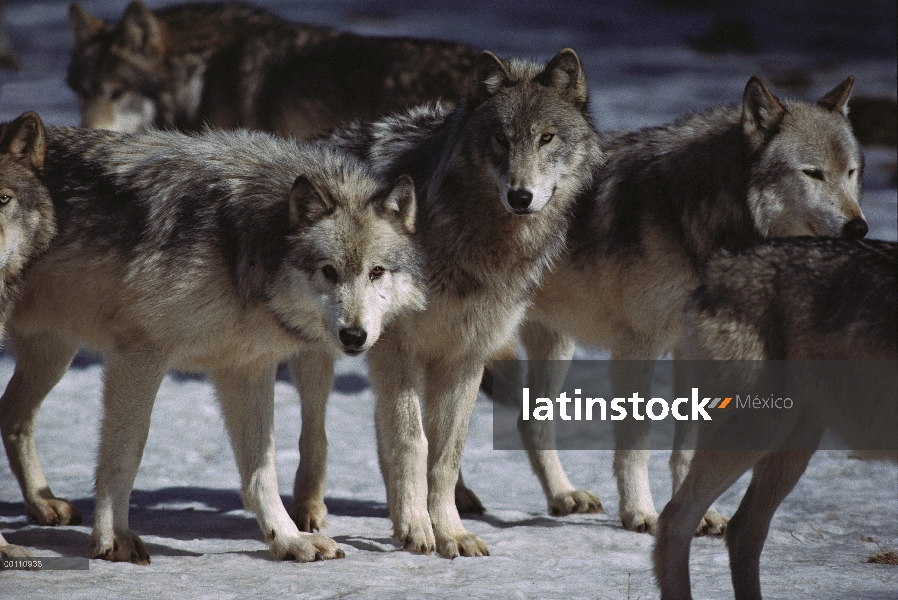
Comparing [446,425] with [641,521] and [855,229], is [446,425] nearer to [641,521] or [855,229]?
[641,521]

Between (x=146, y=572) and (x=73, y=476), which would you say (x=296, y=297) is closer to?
(x=146, y=572)

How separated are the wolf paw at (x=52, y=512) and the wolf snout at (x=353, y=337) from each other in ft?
6.66

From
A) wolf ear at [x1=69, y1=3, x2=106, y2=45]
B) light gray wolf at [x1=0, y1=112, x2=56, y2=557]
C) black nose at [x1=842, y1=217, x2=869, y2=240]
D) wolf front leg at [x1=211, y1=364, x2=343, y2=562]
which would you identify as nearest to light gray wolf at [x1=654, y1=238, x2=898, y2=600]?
black nose at [x1=842, y1=217, x2=869, y2=240]

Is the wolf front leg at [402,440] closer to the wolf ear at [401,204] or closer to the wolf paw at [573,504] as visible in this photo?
the wolf ear at [401,204]

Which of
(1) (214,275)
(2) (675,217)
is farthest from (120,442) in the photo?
(2) (675,217)

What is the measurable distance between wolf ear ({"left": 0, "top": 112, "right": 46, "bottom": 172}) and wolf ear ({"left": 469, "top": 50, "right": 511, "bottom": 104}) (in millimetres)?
1992

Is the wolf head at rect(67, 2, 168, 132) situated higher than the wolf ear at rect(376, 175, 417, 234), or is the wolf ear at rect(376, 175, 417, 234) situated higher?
the wolf head at rect(67, 2, 168, 132)

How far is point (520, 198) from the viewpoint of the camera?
4.60 meters

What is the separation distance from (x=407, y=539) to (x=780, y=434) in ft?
6.01

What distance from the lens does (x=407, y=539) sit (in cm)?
481

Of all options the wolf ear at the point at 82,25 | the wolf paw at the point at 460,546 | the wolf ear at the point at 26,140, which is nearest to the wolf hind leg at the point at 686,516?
the wolf paw at the point at 460,546

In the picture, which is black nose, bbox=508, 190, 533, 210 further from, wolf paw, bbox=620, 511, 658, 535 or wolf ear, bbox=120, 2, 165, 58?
wolf ear, bbox=120, 2, 165, 58

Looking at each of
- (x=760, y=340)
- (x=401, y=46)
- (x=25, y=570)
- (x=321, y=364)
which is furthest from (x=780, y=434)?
(x=401, y=46)

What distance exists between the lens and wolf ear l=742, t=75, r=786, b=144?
17.3ft
